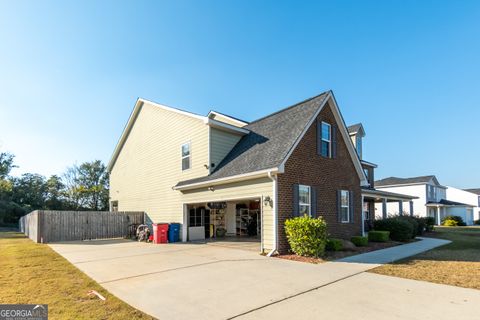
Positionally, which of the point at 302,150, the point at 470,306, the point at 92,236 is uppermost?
the point at 302,150

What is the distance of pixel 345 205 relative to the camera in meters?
14.8

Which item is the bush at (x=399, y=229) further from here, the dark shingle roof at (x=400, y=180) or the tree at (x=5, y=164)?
the tree at (x=5, y=164)

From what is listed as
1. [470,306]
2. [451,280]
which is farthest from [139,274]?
[451,280]

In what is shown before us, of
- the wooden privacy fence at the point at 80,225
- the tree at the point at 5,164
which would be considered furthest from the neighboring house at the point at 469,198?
the tree at the point at 5,164

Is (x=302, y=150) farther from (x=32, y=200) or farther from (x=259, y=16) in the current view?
(x=32, y=200)

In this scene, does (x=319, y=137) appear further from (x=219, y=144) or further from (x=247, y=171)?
(x=219, y=144)

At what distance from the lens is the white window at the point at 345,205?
14.5 m

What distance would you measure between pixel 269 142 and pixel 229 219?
23.7 ft

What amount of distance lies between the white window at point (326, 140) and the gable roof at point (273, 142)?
0.88m

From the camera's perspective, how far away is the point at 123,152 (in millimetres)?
23859

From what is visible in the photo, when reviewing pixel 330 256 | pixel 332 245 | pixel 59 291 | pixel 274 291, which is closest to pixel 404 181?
pixel 332 245

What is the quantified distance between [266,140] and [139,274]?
8.14 m

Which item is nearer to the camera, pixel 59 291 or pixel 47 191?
pixel 59 291

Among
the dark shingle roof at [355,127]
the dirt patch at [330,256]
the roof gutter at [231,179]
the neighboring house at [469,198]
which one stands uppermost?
the dark shingle roof at [355,127]
